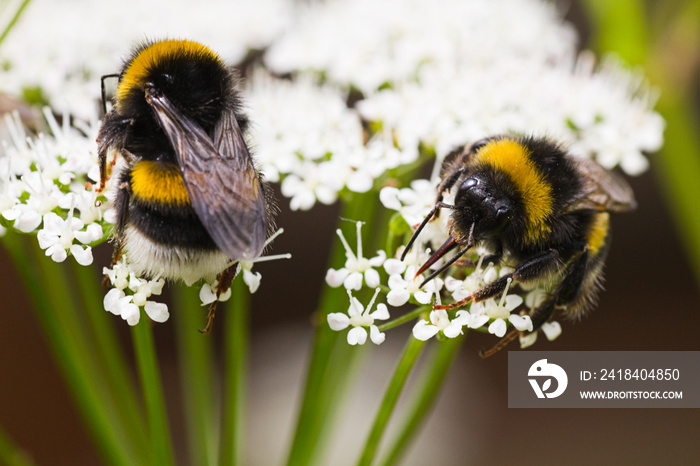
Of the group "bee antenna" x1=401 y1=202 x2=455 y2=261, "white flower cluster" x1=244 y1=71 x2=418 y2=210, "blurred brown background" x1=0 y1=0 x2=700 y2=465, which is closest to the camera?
"bee antenna" x1=401 y1=202 x2=455 y2=261

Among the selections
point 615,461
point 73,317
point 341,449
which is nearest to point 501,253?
point 73,317

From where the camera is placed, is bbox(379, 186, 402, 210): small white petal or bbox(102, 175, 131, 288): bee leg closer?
bbox(102, 175, 131, 288): bee leg

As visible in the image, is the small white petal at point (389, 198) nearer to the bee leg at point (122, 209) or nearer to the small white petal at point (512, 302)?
the small white petal at point (512, 302)

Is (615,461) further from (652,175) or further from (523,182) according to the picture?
(523,182)

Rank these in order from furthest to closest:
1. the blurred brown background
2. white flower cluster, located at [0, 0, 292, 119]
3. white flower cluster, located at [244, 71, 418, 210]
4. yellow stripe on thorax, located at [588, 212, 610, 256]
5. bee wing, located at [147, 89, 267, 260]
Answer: the blurred brown background < white flower cluster, located at [0, 0, 292, 119] < white flower cluster, located at [244, 71, 418, 210] < yellow stripe on thorax, located at [588, 212, 610, 256] < bee wing, located at [147, 89, 267, 260]

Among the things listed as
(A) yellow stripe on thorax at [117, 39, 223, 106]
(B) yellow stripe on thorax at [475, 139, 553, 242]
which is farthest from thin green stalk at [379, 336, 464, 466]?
(A) yellow stripe on thorax at [117, 39, 223, 106]

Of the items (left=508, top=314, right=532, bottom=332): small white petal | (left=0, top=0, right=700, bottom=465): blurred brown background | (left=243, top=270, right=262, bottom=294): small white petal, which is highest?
Answer: (left=508, top=314, right=532, bottom=332): small white petal

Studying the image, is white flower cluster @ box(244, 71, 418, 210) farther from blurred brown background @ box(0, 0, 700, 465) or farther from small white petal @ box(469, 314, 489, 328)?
blurred brown background @ box(0, 0, 700, 465)

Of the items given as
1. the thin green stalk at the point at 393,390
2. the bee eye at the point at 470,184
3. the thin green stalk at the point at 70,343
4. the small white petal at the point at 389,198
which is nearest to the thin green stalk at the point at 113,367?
the thin green stalk at the point at 70,343
